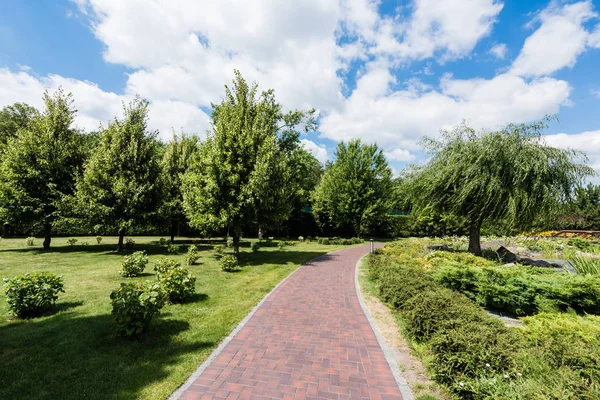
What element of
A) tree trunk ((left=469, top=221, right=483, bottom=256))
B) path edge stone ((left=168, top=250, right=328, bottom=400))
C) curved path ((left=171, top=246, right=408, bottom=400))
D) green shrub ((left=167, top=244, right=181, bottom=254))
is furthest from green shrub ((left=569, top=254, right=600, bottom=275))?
green shrub ((left=167, top=244, right=181, bottom=254))

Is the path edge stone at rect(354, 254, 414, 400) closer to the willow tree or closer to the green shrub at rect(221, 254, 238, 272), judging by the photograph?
the green shrub at rect(221, 254, 238, 272)

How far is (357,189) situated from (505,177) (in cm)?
1835

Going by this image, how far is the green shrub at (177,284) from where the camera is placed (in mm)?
7531

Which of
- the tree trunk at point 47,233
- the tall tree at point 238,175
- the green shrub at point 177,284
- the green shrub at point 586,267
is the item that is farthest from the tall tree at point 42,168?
the green shrub at point 586,267

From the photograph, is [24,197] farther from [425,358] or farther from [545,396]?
[545,396]

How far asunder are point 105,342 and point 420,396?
602 centimetres

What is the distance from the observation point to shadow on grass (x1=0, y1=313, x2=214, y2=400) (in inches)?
156

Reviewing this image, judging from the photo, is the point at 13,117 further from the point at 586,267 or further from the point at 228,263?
the point at 586,267

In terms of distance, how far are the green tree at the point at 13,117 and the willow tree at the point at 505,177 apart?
43.2m

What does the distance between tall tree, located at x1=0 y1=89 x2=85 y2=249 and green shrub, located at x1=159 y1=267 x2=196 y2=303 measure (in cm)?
1351

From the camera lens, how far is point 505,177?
1294 cm

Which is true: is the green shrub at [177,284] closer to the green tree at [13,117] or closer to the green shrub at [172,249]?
the green shrub at [172,249]

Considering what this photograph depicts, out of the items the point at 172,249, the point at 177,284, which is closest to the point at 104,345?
the point at 177,284

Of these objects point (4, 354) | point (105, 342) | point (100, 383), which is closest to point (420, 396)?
point (100, 383)
